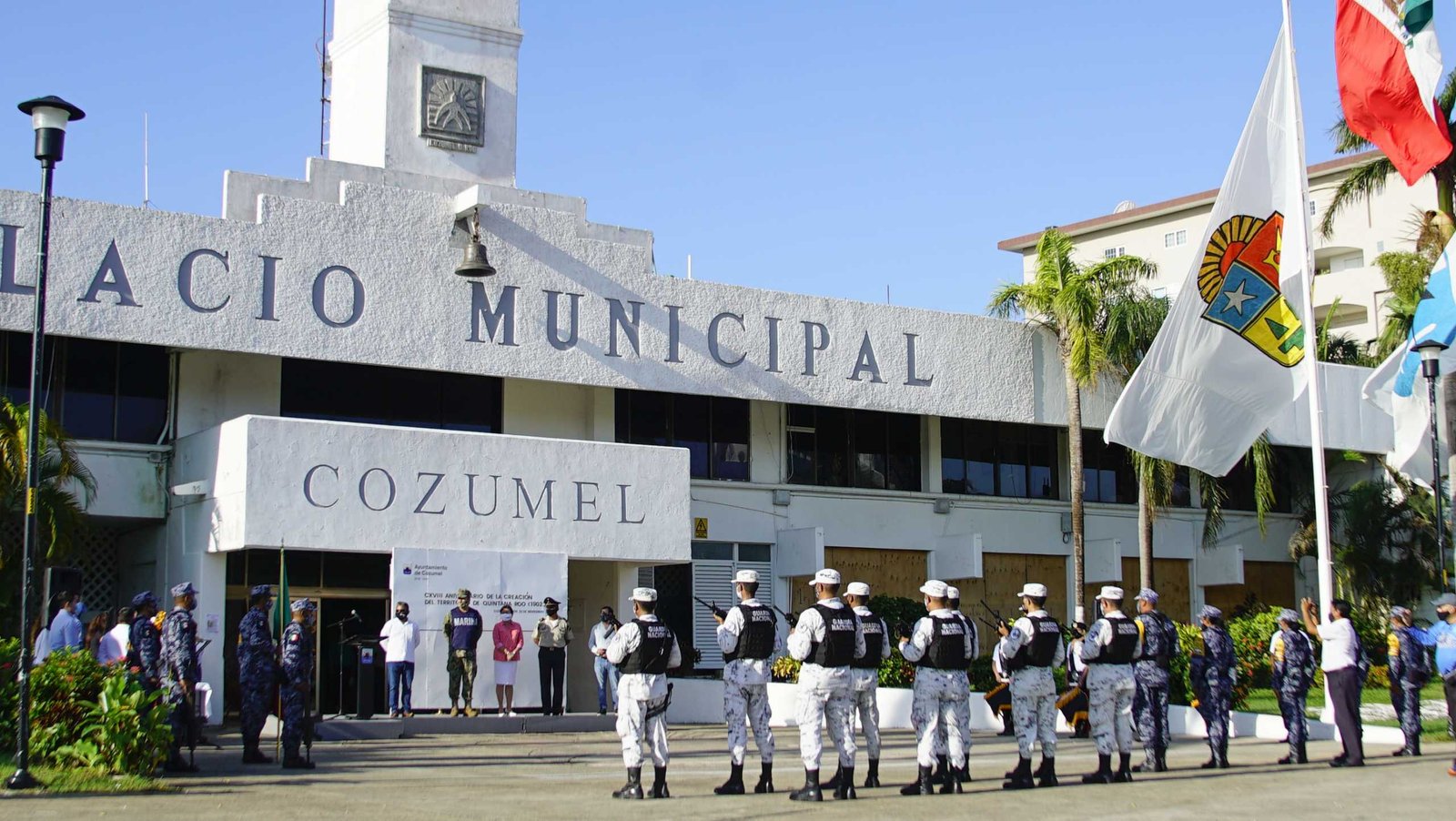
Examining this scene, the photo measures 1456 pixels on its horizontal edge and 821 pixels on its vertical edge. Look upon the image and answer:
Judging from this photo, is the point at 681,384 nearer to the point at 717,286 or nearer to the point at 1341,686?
the point at 717,286

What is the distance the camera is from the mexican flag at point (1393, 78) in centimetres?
2038

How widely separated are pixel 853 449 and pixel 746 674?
1801 cm

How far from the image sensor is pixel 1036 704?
14.5m

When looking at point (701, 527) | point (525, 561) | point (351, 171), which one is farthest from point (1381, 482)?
point (351, 171)

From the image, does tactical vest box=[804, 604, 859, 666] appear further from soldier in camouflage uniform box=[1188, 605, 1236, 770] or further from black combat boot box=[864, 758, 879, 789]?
soldier in camouflage uniform box=[1188, 605, 1236, 770]

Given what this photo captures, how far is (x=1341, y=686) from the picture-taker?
16.3m

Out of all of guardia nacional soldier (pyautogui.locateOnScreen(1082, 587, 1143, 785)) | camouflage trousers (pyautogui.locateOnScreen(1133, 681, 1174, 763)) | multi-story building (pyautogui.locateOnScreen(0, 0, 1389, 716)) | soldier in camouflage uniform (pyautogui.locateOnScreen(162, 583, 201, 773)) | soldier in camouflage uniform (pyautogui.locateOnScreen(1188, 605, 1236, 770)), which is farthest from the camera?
multi-story building (pyautogui.locateOnScreen(0, 0, 1389, 716))

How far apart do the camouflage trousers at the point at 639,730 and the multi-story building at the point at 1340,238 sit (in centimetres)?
4209

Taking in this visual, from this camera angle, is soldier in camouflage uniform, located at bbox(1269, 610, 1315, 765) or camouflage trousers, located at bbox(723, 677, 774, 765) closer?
camouflage trousers, located at bbox(723, 677, 774, 765)

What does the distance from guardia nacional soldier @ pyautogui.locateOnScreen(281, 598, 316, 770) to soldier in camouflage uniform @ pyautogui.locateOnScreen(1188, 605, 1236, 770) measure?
30.6 feet

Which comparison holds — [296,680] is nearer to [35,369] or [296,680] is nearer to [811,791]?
[35,369]

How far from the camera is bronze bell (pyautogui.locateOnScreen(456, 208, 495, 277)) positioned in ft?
81.5

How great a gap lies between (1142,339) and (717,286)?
896 cm

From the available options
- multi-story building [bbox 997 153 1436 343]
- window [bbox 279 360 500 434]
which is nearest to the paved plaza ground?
window [bbox 279 360 500 434]
